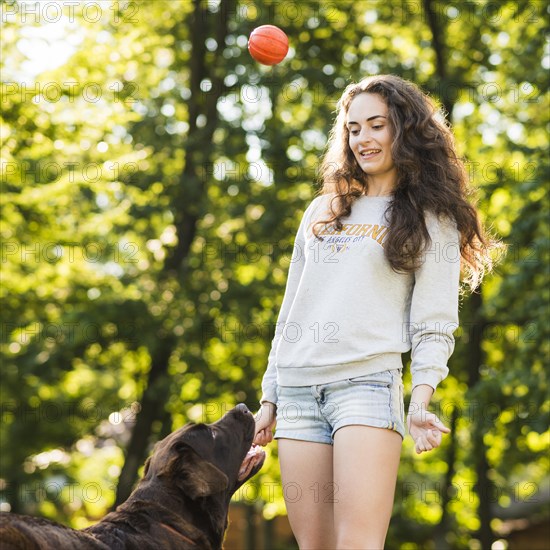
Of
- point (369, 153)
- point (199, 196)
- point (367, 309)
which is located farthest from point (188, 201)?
point (367, 309)

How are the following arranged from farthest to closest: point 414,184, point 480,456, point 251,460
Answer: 1. point 480,456
2. point 251,460
3. point 414,184

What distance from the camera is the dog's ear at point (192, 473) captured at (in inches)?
143

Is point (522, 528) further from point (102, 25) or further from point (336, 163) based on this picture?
point (336, 163)

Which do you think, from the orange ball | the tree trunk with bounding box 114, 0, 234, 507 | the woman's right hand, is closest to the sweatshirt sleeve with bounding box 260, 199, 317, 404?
the woman's right hand

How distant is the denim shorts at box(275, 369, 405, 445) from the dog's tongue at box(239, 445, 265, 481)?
0.44m

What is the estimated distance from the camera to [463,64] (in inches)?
552

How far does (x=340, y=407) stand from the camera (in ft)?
10.6

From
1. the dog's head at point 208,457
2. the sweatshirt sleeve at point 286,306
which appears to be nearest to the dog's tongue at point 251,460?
the dog's head at point 208,457

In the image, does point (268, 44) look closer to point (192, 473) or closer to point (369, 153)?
point (369, 153)

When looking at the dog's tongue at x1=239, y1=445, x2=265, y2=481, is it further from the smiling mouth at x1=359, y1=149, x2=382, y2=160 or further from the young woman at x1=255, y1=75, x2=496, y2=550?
the smiling mouth at x1=359, y1=149, x2=382, y2=160

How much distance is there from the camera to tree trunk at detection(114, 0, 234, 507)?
12.6 meters

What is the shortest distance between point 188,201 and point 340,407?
9.96 meters

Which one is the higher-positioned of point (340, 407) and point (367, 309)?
point (367, 309)

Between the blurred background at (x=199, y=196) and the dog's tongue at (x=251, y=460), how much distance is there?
7.08 metres
